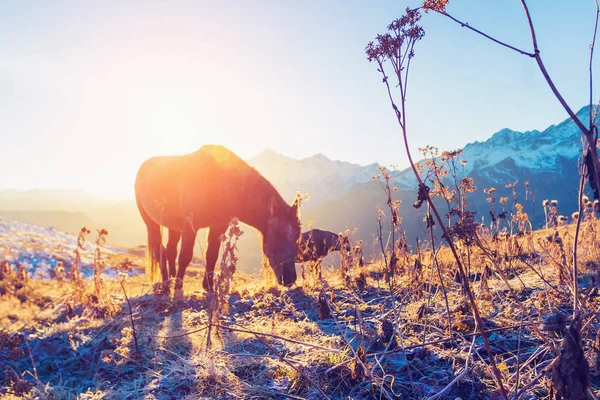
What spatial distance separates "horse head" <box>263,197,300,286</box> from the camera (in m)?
7.24

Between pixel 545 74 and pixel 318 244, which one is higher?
pixel 545 74

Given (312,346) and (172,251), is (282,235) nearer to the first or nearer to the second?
(172,251)

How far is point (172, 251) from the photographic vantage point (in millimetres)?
8766

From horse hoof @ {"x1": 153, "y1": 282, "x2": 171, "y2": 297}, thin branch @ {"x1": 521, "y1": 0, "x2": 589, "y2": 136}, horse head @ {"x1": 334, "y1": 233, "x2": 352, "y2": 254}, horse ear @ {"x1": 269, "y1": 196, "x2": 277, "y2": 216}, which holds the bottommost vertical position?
horse hoof @ {"x1": 153, "y1": 282, "x2": 171, "y2": 297}

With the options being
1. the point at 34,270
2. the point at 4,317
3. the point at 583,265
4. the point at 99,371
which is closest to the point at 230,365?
the point at 99,371

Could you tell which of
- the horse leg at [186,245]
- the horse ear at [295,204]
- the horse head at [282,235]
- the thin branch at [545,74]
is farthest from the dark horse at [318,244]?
the thin branch at [545,74]

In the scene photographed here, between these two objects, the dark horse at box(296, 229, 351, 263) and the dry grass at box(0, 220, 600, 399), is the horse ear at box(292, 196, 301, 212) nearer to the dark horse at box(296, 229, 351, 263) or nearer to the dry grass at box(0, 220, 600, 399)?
the dark horse at box(296, 229, 351, 263)

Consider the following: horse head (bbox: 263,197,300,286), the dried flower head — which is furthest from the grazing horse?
the dried flower head

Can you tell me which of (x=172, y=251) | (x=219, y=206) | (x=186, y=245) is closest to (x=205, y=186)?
(x=219, y=206)

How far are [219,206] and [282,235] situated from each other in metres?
1.44

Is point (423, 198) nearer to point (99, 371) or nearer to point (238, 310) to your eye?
point (99, 371)

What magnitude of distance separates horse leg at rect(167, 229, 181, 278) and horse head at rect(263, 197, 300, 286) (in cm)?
252

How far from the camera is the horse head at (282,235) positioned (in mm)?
7241

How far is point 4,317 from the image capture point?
6.38m
